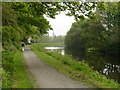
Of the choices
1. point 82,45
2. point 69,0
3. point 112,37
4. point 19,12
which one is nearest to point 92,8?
point 69,0

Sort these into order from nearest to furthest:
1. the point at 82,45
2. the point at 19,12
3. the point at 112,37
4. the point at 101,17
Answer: the point at 19,12, the point at 112,37, the point at 101,17, the point at 82,45

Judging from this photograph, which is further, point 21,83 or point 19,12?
point 19,12

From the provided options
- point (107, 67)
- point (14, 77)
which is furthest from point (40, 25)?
point (14, 77)

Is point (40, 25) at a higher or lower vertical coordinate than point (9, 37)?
higher

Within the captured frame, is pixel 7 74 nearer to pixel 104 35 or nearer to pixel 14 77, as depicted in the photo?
pixel 14 77

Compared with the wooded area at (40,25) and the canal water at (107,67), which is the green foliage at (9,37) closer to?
the wooded area at (40,25)

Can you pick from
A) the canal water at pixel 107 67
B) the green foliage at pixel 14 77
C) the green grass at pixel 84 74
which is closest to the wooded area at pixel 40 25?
the green foliage at pixel 14 77

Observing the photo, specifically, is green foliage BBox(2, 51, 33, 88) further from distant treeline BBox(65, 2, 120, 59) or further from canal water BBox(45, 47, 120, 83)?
distant treeline BBox(65, 2, 120, 59)

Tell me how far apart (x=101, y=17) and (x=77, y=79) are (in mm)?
44012

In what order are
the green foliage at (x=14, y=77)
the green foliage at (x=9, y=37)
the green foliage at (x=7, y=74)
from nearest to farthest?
the green foliage at (x=7, y=74)
the green foliage at (x=14, y=77)
the green foliage at (x=9, y=37)

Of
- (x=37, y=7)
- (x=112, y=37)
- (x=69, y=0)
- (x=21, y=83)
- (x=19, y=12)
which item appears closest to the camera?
(x=21, y=83)

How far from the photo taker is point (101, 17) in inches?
2147

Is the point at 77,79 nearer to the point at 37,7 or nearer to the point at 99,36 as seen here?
the point at 37,7

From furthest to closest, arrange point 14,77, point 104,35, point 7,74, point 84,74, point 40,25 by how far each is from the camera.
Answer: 1. point 104,35
2. point 40,25
3. point 84,74
4. point 14,77
5. point 7,74
